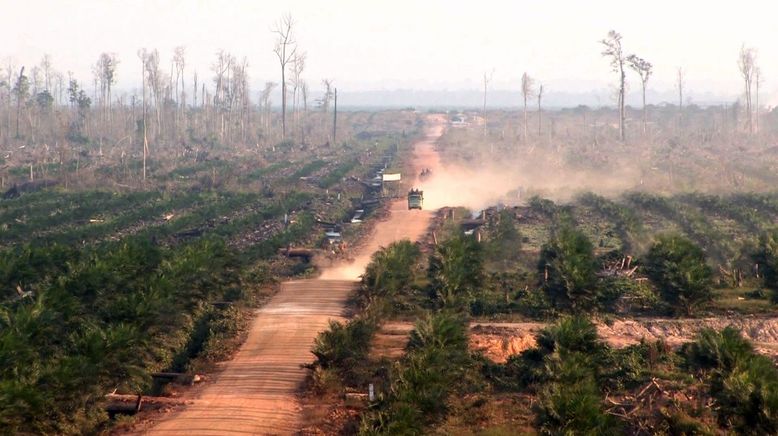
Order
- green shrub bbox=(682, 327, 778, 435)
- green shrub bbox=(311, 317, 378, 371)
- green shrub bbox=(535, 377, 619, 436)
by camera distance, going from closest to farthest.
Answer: green shrub bbox=(535, 377, 619, 436)
green shrub bbox=(682, 327, 778, 435)
green shrub bbox=(311, 317, 378, 371)

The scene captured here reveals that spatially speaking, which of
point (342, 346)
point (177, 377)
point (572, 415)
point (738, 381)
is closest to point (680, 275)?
point (738, 381)

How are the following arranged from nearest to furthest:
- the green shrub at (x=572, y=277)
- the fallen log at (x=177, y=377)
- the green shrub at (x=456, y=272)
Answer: the fallen log at (x=177, y=377) < the green shrub at (x=572, y=277) < the green shrub at (x=456, y=272)

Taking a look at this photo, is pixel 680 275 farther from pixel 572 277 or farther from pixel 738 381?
pixel 738 381

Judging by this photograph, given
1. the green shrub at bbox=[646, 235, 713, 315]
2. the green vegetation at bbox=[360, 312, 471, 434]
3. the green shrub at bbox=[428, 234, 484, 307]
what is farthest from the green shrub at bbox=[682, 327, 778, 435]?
the green shrub at bbox=[428, 234, 484, 307]

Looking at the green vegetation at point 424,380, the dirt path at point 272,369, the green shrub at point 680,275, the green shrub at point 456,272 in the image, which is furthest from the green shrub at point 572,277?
the dirt path at point 272,369

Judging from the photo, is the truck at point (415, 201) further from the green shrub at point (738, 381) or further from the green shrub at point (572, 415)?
the green shrub at point (572, 415)

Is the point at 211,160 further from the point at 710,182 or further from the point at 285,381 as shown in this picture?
the point at 285,381

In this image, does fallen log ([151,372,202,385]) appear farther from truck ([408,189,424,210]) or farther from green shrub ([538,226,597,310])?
truck ([408,189,424,210])

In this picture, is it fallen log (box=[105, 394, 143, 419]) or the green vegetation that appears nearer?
the green vegetation
